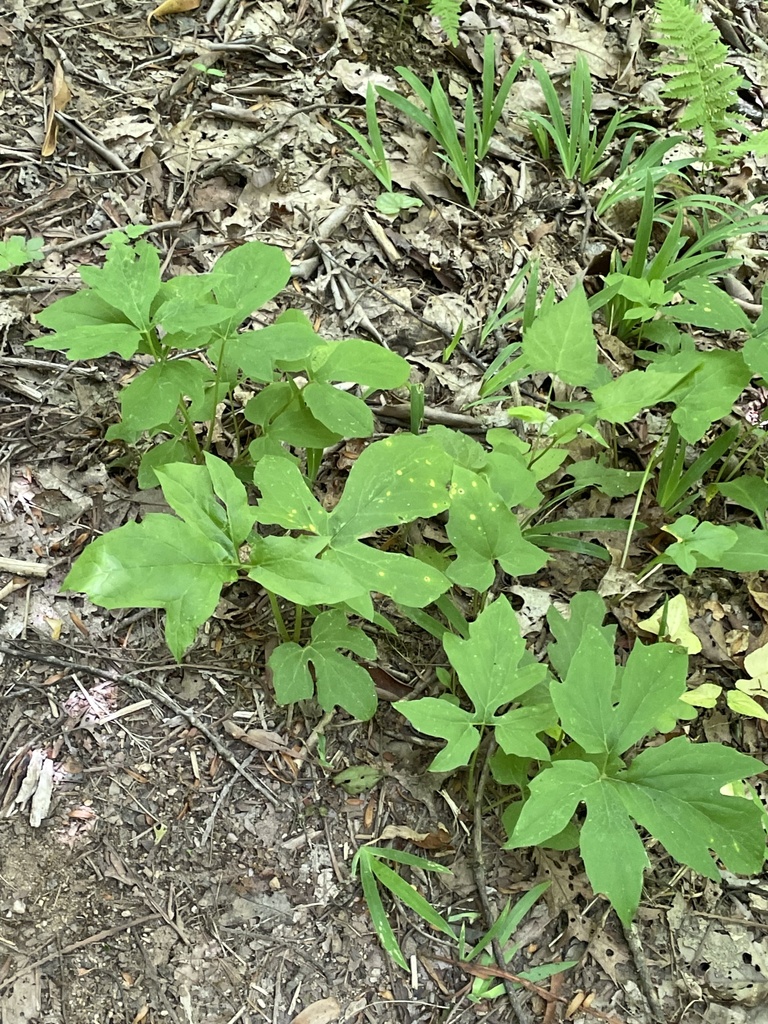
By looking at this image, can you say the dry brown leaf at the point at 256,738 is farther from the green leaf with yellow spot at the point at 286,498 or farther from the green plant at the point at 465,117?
the green plant at the point at 465,117

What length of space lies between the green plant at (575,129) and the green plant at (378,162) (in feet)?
1.92

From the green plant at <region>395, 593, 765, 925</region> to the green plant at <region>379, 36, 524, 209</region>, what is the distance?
5.71 feet

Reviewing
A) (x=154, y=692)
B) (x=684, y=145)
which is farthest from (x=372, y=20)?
(x=154, y=692)

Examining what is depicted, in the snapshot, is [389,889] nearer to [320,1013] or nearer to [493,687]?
[320,1013]

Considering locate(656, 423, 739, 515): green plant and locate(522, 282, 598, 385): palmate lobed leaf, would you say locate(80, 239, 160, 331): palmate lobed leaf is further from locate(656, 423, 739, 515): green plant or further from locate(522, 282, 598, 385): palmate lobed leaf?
locate(656, 423, 739, 515): green plant

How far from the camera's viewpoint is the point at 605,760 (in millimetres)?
1472

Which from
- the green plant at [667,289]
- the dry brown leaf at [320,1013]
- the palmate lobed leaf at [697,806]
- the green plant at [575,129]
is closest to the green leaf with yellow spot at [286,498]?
the palmate lobed leaf at [697,806]

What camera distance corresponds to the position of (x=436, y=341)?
2377 mm

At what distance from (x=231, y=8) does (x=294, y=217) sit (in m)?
Answer: 0.96

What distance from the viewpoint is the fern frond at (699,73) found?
2652mm

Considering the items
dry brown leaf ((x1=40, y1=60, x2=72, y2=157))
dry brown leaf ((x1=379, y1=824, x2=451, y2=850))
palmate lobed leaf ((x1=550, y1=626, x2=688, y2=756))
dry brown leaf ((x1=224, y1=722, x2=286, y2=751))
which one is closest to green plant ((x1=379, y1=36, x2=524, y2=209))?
dry brown leaf ((x1=40, y1=60, x2=72, y2=157))

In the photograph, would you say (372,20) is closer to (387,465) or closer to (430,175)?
(430,175)

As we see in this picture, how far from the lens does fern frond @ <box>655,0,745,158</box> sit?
2652 mm

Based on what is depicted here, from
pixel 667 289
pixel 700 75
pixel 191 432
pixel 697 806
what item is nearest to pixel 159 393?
pixel 191 432
